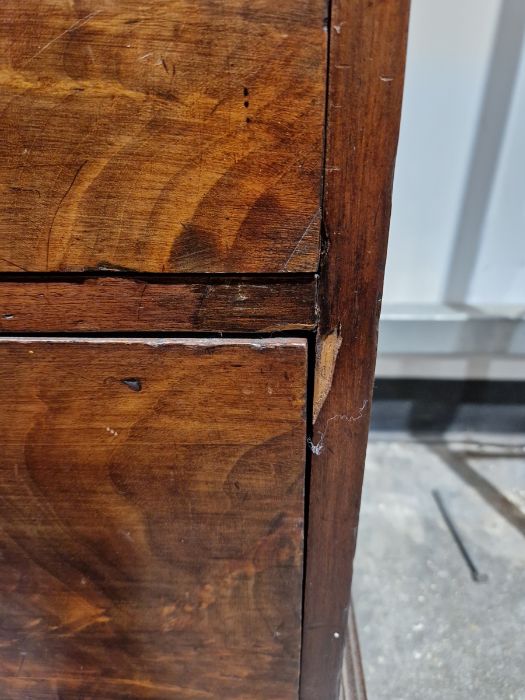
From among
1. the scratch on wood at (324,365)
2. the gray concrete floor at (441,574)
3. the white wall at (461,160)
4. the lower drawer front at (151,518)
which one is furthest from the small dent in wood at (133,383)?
the white wall at (461,160)

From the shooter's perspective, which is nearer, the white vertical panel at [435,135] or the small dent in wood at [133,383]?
the small dent in wood at [133,383]

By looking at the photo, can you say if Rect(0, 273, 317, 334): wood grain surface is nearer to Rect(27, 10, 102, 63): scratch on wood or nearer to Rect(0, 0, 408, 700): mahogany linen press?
Rect(0, 0, 408, 700): mahogany linen press

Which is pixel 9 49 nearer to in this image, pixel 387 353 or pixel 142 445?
pixel 142 445

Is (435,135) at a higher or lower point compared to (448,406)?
higher

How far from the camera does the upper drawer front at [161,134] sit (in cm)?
25

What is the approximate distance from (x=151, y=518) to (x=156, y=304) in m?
0.16

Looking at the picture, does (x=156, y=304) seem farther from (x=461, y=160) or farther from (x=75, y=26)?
(x=461, y=160)

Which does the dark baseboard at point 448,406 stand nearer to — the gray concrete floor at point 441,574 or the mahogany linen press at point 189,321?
the gray concrete floor at point 441,574

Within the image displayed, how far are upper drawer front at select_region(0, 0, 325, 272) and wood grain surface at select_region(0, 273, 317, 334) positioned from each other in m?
0.01

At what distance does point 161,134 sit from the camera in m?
0.27

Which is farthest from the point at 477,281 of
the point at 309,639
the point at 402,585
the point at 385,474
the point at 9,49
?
the point at 9,49

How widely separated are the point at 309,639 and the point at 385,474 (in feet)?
1.72

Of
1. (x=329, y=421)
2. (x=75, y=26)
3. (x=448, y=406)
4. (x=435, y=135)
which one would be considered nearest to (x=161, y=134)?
(x=75, y=26)

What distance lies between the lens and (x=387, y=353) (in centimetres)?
93
